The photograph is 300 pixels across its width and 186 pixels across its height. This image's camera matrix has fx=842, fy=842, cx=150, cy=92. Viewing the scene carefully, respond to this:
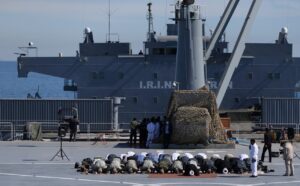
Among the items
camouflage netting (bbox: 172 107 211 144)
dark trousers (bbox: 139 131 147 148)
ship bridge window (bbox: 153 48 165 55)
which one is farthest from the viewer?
ship bridge window (bbox: 153 48 165 55)

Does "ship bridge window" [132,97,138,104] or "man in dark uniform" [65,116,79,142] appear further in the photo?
"ship bridge window" [132,97,138,104]

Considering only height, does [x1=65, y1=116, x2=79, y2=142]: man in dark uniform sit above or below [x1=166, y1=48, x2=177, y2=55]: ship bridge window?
below

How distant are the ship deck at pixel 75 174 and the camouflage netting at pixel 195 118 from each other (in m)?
0.91

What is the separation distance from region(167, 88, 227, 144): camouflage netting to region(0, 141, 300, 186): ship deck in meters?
0.91

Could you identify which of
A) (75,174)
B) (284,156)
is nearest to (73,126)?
(75,174)

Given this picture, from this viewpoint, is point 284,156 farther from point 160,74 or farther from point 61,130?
point 160,74

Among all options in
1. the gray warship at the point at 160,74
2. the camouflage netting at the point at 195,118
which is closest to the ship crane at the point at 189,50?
the camouflage netting at the point at 195,118

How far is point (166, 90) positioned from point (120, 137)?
953cm

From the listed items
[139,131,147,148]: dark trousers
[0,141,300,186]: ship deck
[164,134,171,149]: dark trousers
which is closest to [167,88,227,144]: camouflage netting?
[164,134,171,149]: dark trousers

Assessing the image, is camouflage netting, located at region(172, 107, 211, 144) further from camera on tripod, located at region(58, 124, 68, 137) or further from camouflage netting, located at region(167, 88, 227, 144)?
camera on tripod, located at region(58, 124, 68, 137)

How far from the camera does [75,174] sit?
A: 29375 millimetres

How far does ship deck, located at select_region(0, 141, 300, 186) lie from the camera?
26891 mm

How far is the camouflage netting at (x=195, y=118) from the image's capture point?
131ft

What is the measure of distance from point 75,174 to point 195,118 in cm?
1159
